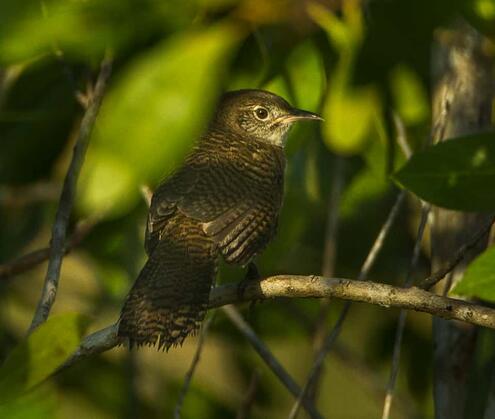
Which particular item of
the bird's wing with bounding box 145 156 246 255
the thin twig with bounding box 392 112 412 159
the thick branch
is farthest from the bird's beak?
the thick branch

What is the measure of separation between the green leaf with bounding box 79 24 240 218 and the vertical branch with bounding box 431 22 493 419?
237cm

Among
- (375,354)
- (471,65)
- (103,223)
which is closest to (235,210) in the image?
(103,223)

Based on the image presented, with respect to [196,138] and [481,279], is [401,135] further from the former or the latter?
[481,279]

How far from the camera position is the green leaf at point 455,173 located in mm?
2533

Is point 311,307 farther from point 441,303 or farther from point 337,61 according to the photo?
point 441,303

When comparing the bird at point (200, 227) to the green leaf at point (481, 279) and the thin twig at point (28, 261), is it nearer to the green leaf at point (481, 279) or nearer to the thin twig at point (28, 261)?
the thin twig at point (28, 261)

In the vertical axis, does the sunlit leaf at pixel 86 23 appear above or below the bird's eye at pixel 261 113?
below

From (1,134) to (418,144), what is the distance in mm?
1702

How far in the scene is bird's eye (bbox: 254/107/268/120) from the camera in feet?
18.0

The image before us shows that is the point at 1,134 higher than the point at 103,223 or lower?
higher

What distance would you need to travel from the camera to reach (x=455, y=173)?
8.41 feet

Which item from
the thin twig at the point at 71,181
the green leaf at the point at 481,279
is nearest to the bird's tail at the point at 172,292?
the thin twig at the point at 71,181

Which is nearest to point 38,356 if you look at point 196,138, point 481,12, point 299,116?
point 196,138

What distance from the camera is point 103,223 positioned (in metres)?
4.59
